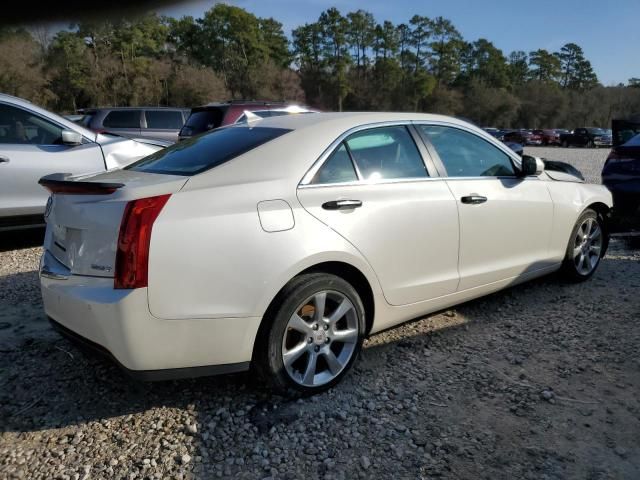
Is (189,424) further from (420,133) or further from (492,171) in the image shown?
(492,171)

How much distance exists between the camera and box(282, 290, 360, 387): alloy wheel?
278cm

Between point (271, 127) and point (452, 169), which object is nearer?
point (271, 127)

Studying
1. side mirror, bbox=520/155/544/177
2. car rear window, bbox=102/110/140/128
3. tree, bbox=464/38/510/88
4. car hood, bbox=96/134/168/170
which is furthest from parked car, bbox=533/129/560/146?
tree, bbox=464/38/510/88

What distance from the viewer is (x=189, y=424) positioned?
264 centimetres

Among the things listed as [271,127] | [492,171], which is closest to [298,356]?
[271,127]

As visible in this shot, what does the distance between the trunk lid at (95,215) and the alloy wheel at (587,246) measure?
3.67 m

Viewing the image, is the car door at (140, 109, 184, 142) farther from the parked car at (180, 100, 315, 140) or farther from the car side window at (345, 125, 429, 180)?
the car side window at (345, 125, 429, 180)

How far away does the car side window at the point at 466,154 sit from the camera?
362 centimetres

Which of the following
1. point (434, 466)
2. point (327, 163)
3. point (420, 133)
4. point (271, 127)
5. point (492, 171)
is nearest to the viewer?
point (434, 466)

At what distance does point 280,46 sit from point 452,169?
72.9m

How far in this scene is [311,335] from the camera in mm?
2828

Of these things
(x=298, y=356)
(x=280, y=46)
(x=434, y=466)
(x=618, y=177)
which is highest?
(x=280, y=46)

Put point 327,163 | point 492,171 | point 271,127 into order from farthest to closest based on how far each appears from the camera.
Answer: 1. point 492,171
2. point 271,127
3. point 327,163

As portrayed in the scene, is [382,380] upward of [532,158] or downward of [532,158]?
downward
